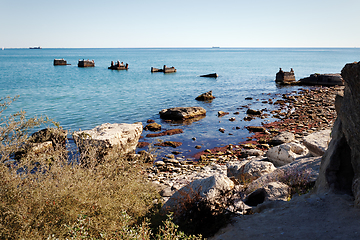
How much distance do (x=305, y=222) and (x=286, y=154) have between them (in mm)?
7372

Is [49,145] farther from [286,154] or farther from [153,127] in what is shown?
[286,154]

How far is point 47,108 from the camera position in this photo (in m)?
28.4

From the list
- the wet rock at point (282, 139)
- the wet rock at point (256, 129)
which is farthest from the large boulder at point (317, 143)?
the wet rock at point (256, 129)

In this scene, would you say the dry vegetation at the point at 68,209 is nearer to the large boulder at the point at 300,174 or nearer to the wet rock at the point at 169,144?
the large boulder at the point at 300,174

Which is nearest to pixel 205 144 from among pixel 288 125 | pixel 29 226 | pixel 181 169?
pixel 181 169

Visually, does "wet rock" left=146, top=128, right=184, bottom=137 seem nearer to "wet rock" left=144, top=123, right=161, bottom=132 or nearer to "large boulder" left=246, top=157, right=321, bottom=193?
"wet rock" left=144, top=123, right=161, bottom=132

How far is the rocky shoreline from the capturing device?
9367mm

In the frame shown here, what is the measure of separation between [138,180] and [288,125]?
57.0 feet

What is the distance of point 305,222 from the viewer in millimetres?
5215

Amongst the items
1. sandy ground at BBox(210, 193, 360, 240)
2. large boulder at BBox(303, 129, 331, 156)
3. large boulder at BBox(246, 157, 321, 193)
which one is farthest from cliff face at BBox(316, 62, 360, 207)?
large boulder at BBox(303, 129, 331, 156)

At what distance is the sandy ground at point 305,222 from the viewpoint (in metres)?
4.66

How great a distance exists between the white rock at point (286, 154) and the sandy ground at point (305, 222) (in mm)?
6176

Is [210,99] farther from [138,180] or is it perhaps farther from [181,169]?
[138,180]

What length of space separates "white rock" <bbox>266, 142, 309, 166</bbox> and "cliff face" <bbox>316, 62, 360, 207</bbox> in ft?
17.8
